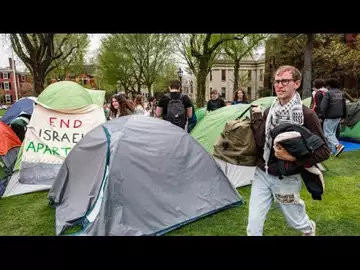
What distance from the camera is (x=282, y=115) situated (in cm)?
242

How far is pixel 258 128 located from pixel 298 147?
1.52 ft

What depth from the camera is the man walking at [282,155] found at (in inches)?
93.4

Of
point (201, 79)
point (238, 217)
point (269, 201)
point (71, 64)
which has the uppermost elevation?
point (71, 64)

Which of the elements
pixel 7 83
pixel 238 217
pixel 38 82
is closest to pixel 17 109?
pixel 238 217

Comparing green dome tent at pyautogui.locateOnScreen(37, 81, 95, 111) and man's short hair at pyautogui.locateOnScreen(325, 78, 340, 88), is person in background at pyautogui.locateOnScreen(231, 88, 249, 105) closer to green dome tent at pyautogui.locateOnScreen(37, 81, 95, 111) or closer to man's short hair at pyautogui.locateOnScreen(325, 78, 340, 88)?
man's short hair at pyautogui.locateOnScreen(325, 78, 340, 88)

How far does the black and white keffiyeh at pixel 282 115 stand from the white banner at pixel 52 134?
12.4 ft

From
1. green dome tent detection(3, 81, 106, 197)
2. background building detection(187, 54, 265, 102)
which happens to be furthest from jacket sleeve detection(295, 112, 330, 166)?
background building detection(187, 54, 265, 102)

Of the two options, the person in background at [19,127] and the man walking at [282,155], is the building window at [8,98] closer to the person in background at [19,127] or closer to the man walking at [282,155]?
the person in background at [19,127]

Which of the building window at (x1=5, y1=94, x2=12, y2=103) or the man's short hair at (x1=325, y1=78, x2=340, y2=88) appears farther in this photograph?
the building window at (x1=5, y1=94, x2=12, y2=103)

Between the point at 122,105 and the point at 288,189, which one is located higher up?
the point at 122,105

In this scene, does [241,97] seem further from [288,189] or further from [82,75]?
[82,75]

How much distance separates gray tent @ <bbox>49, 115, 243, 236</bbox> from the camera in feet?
11.1

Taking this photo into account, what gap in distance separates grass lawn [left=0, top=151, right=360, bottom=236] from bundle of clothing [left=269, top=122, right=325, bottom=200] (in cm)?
140
